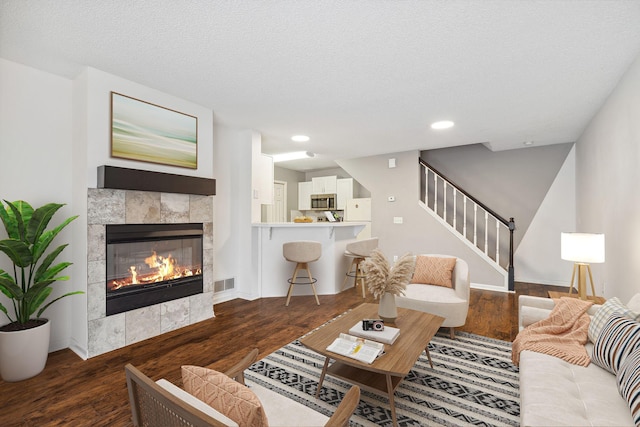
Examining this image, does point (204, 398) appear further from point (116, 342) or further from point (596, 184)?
point (596, 184)

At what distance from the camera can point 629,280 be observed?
8.49 ft

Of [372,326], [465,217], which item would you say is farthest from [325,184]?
[372,326]

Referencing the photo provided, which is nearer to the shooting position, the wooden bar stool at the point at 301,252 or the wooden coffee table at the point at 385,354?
the wooden coffee table at the point at 385,354

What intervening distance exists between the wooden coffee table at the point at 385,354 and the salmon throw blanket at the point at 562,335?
57 cm

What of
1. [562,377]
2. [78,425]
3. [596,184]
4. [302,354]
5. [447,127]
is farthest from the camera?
[447,127]

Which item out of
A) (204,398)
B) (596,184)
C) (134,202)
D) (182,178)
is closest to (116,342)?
(134,202)

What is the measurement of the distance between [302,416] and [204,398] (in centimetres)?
44

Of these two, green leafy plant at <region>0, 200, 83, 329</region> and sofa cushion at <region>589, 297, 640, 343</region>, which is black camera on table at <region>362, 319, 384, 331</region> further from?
green leafy plant at <region>0, 200, 83, 329</region>

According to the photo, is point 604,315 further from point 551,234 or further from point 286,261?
point 551,234

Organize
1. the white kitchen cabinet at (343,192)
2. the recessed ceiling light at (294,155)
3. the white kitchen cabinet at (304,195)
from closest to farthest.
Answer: the recessed ceiling light at (294,155)
the white kitchen cabinet at (343,192)
the white kitchen cabinet at (304,195)

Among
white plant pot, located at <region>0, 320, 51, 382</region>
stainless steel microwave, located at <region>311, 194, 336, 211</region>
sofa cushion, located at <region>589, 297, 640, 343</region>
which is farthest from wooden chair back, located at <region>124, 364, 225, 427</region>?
stainless steel microwave, located at <region>311, 194, 336, 211</region>

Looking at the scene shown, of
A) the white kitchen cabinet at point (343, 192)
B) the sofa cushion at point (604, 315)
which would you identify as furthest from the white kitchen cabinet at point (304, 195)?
the sofa cushion at point (604, 315)

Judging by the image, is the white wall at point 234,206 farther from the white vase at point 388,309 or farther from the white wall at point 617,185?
the white wall at point 617,185

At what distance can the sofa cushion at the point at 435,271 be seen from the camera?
3312 millimetres
